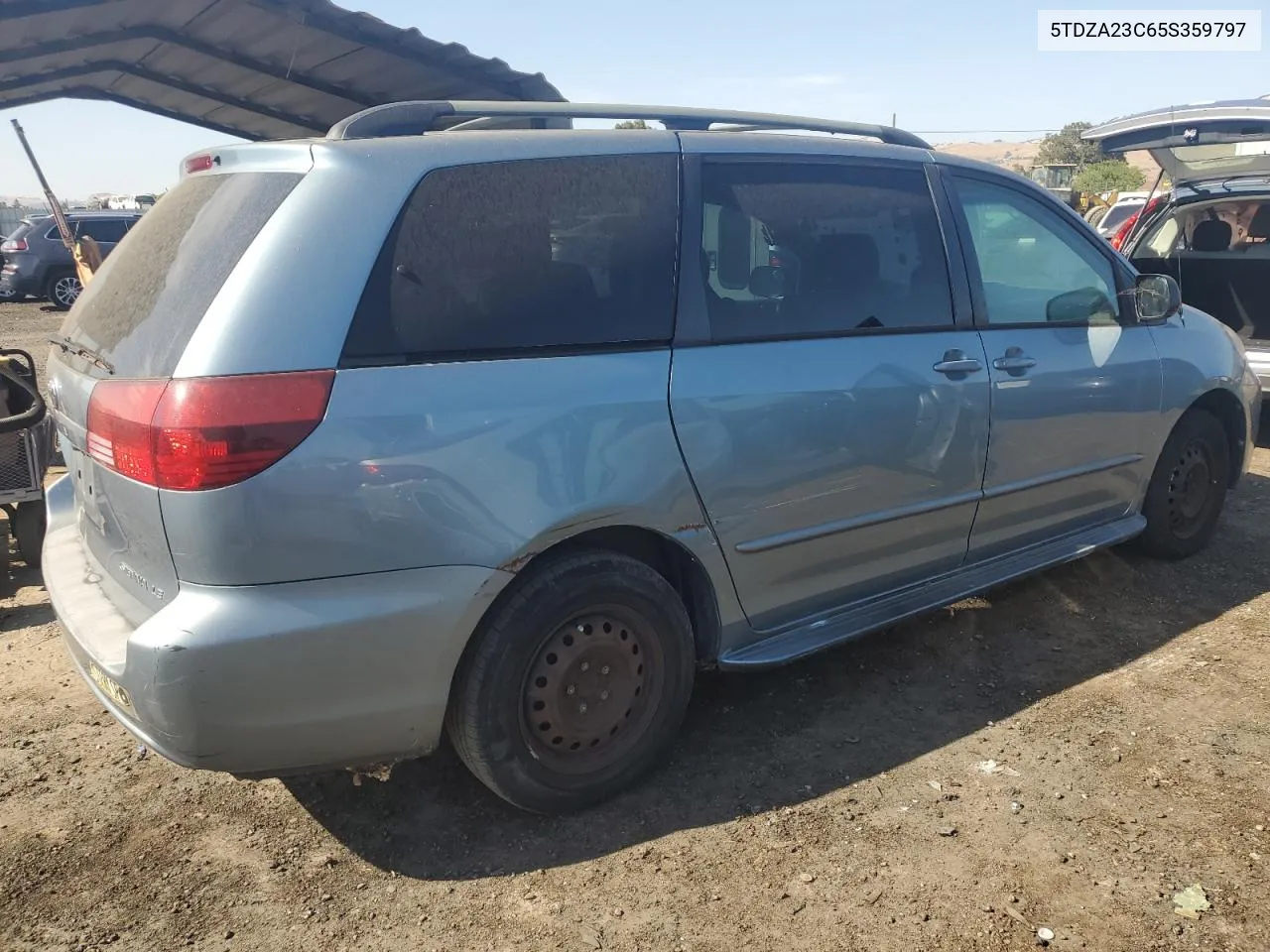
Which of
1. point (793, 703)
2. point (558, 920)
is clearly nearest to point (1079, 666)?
point (793, 703)

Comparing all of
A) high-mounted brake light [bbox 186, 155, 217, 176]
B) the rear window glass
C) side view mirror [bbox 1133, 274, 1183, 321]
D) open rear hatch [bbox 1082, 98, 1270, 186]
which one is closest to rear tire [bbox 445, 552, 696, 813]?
the rear window glass

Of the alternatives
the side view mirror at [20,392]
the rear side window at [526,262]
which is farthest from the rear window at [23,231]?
the rear side window at [526,262]

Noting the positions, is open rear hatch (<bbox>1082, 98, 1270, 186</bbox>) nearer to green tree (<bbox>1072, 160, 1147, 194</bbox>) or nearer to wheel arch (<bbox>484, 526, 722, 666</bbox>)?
wheel arch (<bbox>484, 526, 722, 666</bbox>)

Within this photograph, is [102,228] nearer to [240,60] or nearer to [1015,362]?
[240,60]

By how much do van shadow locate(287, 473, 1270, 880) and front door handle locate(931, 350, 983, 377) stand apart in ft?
3.64

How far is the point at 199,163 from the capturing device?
2.85 metres

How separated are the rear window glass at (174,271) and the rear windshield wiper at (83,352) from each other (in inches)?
0.7

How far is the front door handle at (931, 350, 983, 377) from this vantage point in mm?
3352

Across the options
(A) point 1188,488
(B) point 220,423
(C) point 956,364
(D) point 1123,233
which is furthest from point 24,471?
(D) point 1123,233

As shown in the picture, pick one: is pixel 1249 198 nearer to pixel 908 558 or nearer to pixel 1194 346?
pixel 1194 346

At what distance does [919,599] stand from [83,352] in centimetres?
273

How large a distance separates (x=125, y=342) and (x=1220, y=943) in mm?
2986

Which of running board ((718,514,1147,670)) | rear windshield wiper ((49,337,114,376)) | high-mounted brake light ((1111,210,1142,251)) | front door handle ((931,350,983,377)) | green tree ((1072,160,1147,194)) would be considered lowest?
green tree ((1072,160,1147,194))

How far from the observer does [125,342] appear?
2504mm
